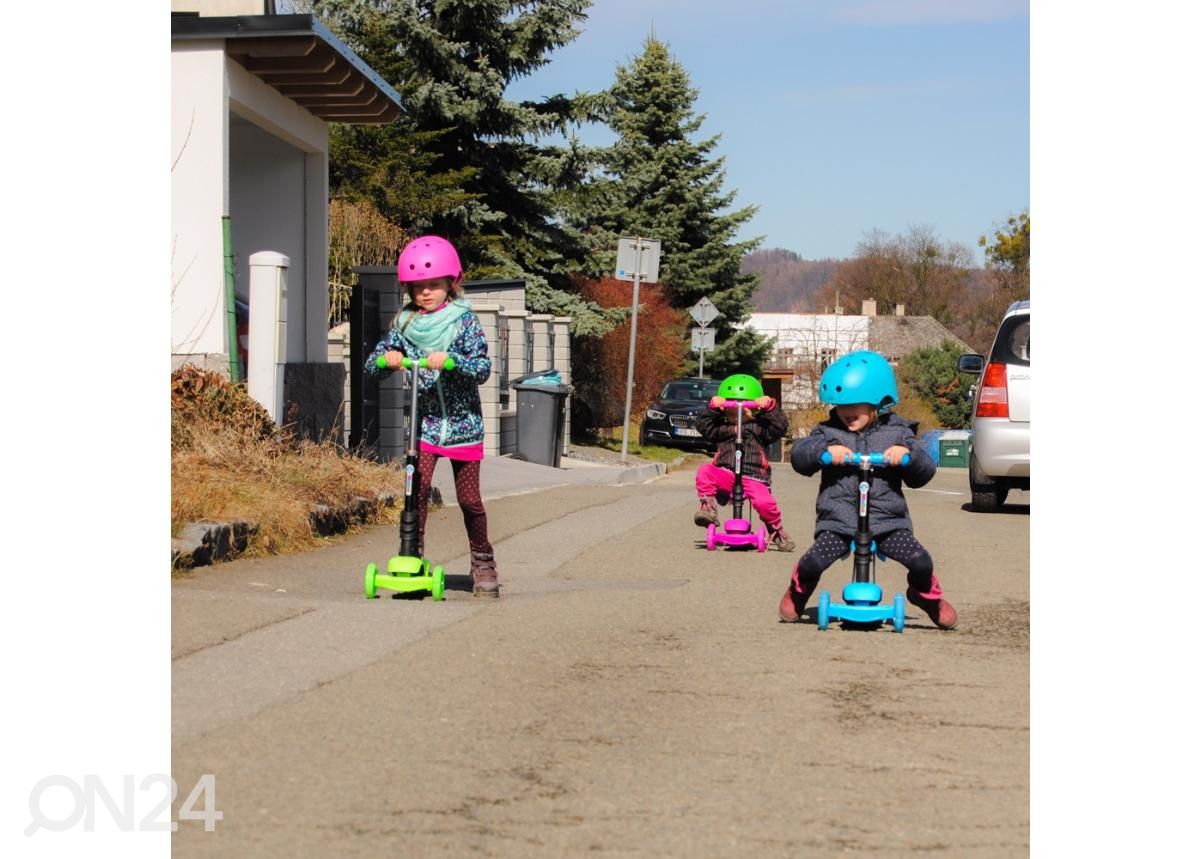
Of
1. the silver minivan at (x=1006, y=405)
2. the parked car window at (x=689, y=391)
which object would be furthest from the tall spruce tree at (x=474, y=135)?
the silver minivan at (x=1006, y=405)

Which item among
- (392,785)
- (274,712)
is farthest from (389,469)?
(392,785)

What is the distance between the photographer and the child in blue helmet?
7.47m

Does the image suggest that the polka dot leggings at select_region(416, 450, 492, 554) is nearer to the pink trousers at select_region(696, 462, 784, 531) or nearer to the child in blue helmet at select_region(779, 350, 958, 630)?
the child in blue helmet at select_region(779, 350, 958, 630)

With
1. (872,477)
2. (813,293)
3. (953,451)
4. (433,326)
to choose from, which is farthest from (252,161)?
(813,293)

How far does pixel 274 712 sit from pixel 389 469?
28.7 feet

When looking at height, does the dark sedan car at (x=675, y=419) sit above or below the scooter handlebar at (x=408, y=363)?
below

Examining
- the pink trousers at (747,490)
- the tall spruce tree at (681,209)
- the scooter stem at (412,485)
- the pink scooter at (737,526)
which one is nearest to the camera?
the scooter stem at (412,485)

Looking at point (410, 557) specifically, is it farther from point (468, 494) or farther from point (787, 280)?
point (787, 280)

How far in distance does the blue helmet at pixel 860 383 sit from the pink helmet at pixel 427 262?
1.82m

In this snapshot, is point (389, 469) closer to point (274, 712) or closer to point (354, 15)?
point (274, 712)

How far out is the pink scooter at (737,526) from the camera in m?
11.3

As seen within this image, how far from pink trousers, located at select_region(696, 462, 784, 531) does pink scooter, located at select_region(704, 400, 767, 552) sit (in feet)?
0.23

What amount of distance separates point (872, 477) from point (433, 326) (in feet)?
7.21

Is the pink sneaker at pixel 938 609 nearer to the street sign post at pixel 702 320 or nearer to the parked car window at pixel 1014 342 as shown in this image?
the parked car window at pixel 1014 342
